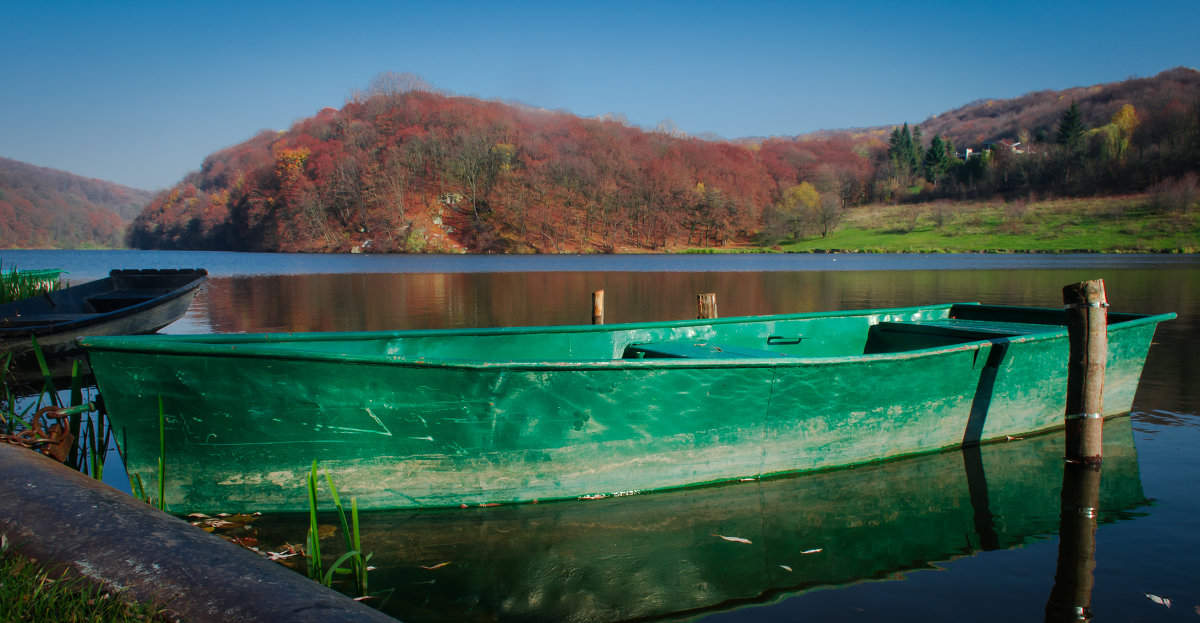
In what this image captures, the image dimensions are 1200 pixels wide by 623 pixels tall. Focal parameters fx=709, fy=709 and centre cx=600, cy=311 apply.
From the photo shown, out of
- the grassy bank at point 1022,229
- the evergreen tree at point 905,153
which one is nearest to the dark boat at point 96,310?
the grassy bank at point 1022,229

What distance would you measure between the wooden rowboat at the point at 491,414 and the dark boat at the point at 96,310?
6556mm

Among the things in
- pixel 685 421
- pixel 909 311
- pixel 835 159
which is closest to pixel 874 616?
pixel 685 421

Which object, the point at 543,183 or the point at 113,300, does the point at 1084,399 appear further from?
the point at 543,183

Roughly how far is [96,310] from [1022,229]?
88800 millimetres

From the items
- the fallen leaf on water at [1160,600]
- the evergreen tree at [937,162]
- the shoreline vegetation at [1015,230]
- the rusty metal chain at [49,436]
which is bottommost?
the fallen leaf on water at [1160,600]

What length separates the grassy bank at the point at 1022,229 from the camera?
70750 mm

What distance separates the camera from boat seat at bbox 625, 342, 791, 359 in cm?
740

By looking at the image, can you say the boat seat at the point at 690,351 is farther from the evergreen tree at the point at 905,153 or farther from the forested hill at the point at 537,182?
the evergreen tree at the point at 905,153

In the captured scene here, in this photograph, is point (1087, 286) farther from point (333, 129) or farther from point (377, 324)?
point (333, 129)

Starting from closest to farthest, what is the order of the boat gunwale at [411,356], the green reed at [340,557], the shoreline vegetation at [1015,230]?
the green reed at [340,557] → the boat gunwale at [411,356] → the shoreline vegetation at [1015,230]

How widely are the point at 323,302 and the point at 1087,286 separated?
24.0 metres

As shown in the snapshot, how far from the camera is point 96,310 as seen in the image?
15.1m

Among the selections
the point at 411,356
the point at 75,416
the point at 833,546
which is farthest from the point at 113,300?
the point at 833,546

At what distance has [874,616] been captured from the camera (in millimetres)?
4406
